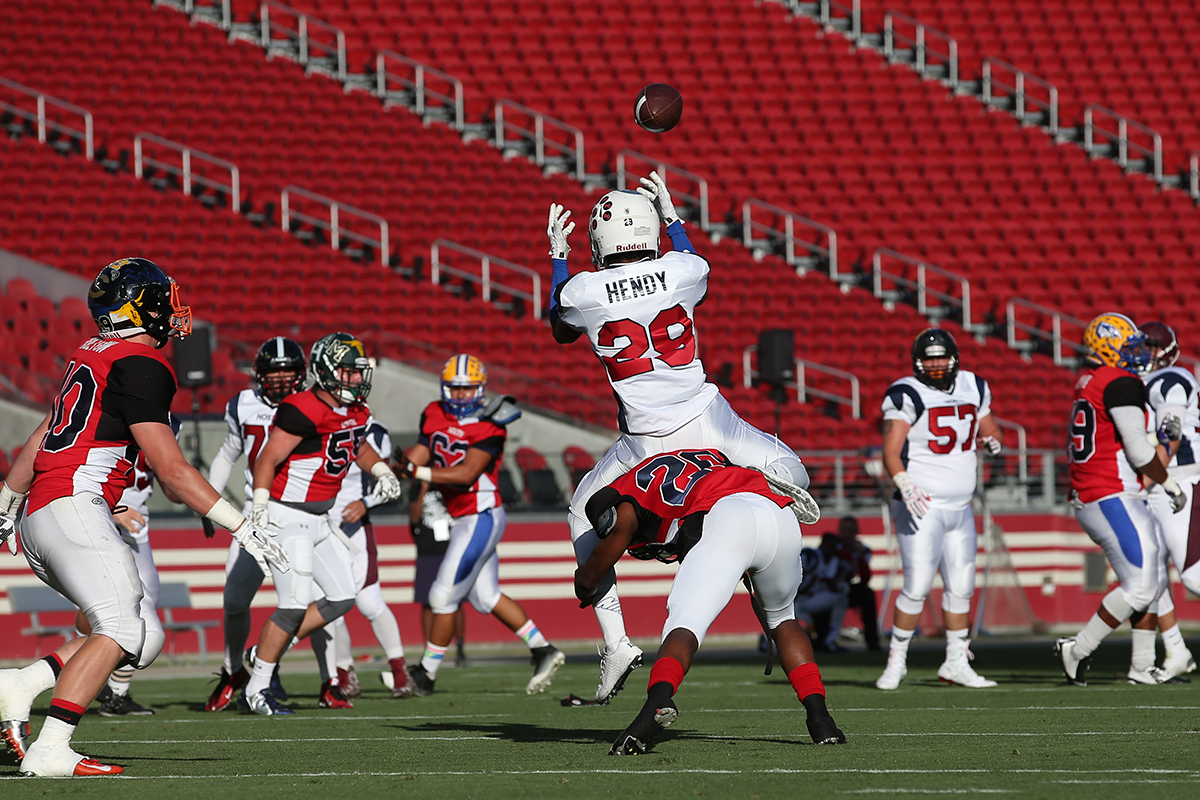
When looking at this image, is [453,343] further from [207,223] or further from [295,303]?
[207,223]

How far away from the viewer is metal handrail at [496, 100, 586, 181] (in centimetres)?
2461

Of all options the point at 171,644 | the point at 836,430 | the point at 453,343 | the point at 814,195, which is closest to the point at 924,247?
the point at 814,195

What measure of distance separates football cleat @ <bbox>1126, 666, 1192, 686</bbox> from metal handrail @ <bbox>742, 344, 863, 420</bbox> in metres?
10.2

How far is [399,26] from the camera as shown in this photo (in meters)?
27.2

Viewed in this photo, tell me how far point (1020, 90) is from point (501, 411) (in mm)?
18322

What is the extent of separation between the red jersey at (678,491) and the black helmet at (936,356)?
12.7ft

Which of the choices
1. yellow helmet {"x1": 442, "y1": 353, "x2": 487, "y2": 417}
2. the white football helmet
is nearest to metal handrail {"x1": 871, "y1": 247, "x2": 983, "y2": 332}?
yellow helmet {"x1": 442, "y1": 353, "x2": 487, "y2": 417}

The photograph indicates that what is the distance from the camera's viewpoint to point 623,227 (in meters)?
6.68

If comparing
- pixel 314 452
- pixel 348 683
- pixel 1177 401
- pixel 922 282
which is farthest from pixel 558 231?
pixel 922 282

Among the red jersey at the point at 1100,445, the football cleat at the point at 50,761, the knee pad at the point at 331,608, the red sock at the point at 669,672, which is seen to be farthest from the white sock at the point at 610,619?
the red jersey at the point at 1100,445

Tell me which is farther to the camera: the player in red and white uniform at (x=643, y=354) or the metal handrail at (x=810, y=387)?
the metal handrail at (x=810, y=387)

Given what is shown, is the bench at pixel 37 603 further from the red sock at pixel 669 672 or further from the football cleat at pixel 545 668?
the red sock at pixel 669 672

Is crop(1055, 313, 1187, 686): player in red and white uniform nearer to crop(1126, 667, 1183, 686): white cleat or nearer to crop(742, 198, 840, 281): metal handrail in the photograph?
crop(1126, 667, 1183, 686): white cleat

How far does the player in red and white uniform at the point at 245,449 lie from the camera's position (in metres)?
9.59
